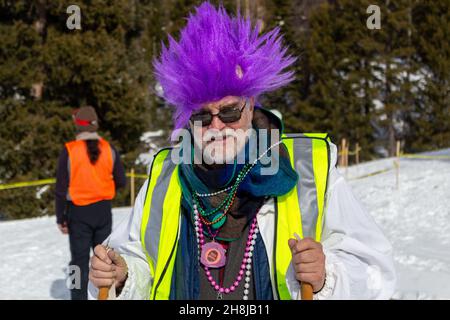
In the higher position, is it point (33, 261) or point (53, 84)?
point (53, 84)

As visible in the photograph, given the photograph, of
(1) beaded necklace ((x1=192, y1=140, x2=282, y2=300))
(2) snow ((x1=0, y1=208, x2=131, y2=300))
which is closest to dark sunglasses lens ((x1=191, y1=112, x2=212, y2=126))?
(1) beaded necklace ((x1=192, y1=140, x2=282, y2=300))

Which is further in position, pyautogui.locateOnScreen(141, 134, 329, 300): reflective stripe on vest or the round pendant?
the round pendant

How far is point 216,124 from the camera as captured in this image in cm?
192

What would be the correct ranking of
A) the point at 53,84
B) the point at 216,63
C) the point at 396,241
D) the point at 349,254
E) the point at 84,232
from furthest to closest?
1. the point at 53,84
2. the point at 396,241
3. the point at 84,232
4. the point at 216,63
5. the point at 349,254

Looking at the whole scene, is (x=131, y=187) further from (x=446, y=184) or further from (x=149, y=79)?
(x=446, y=184)

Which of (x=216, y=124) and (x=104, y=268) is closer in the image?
(x=104, y=268)

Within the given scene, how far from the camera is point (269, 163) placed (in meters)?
1.92

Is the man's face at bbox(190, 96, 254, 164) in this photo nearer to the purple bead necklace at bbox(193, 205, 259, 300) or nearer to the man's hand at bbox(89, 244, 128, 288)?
the purple bead necklace at bbox(193, 205, 259, 300)

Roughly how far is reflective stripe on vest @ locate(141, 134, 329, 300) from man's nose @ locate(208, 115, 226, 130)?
0.24 m

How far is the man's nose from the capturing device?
1919mm

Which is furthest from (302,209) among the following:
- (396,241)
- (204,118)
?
(396,241)

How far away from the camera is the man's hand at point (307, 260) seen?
163 centimetres

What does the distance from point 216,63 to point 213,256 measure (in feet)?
2.16

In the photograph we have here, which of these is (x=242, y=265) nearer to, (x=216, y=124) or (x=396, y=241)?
(x=216, y=124)
